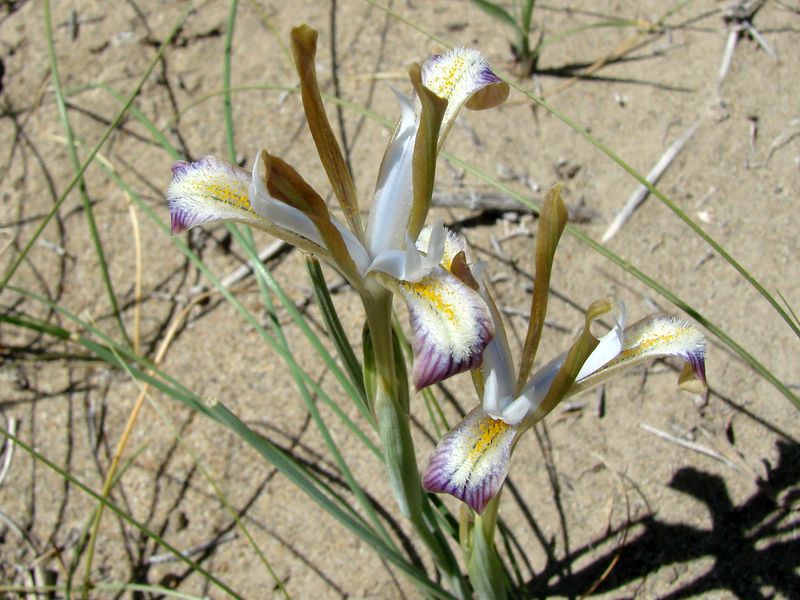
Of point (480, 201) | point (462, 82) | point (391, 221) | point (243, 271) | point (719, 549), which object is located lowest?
point (719, 549)

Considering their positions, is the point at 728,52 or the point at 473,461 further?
the point at 728,52

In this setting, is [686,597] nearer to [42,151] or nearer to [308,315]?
[308,315]

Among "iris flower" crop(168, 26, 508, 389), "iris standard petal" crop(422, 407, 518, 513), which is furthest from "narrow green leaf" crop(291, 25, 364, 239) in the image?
"iris standard petal" crop(422, 407, 518, 513)

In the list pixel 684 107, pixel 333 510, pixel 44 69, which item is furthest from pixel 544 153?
pixel 44 69

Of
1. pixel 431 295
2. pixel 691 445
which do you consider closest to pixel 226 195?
pixel 431 295

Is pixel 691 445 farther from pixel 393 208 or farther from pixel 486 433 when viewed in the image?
pixel 393 208

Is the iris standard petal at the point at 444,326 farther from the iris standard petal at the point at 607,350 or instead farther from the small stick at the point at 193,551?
the small stick at the point at 193,551
